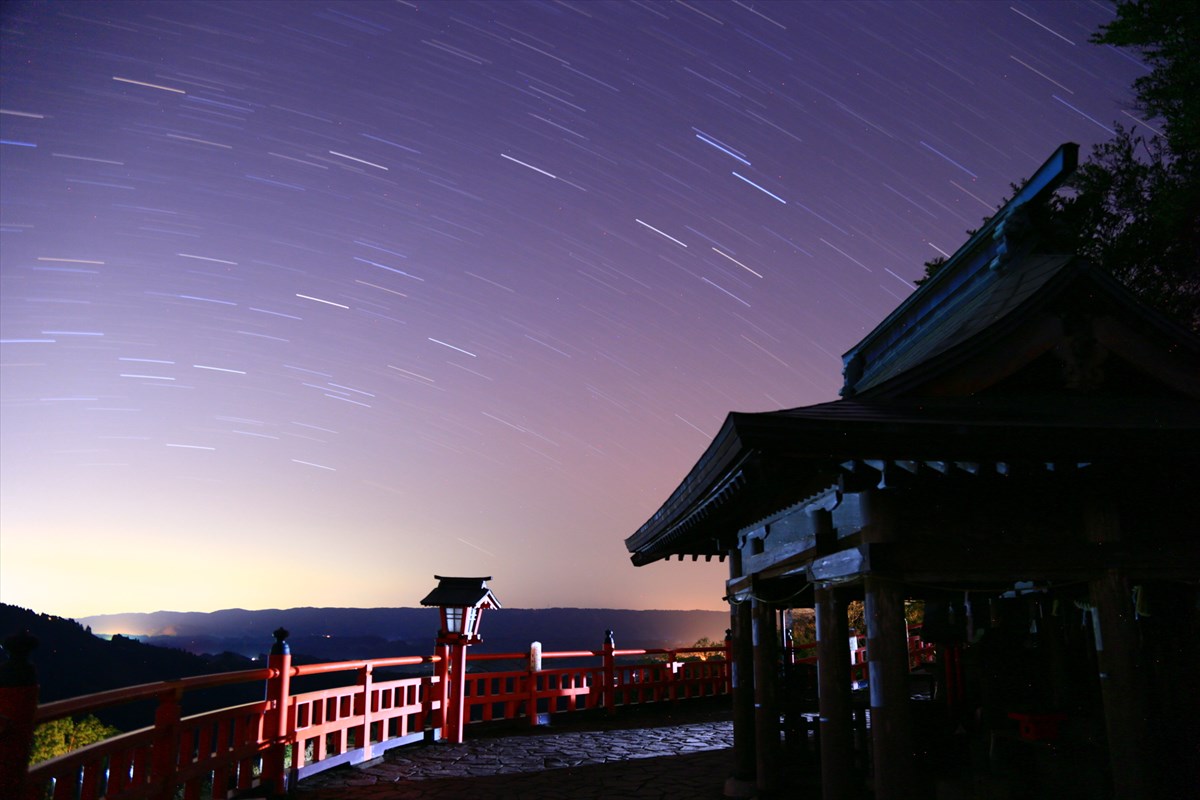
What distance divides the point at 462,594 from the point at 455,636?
839mm

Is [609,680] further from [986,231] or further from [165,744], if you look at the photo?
[986,231]

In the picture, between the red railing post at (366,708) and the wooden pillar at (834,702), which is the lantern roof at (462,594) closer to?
the red railing post at (366,708)

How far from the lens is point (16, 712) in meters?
5.28

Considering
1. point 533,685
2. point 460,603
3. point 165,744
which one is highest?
point 460,603

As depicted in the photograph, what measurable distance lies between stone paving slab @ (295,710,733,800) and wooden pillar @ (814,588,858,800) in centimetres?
361

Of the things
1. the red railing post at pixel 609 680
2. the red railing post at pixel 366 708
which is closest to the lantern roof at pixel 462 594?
the red railing post at pixel 366 708

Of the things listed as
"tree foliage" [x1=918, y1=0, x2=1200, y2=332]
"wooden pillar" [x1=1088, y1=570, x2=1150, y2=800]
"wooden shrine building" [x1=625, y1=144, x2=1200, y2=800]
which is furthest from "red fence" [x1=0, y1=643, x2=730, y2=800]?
"tree foliage" [x1=918, y1=0, x2=1200, y2=332]

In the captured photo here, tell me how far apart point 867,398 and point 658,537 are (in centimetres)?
426

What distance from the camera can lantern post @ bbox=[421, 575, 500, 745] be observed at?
1493cm

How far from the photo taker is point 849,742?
23.4ft

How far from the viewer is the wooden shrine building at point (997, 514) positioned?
591 cm

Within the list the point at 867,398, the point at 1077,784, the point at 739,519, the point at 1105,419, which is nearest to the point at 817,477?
the point at 867,398

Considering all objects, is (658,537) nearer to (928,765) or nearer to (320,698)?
(928,765)

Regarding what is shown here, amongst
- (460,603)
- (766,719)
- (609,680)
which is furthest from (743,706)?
(609,680)
